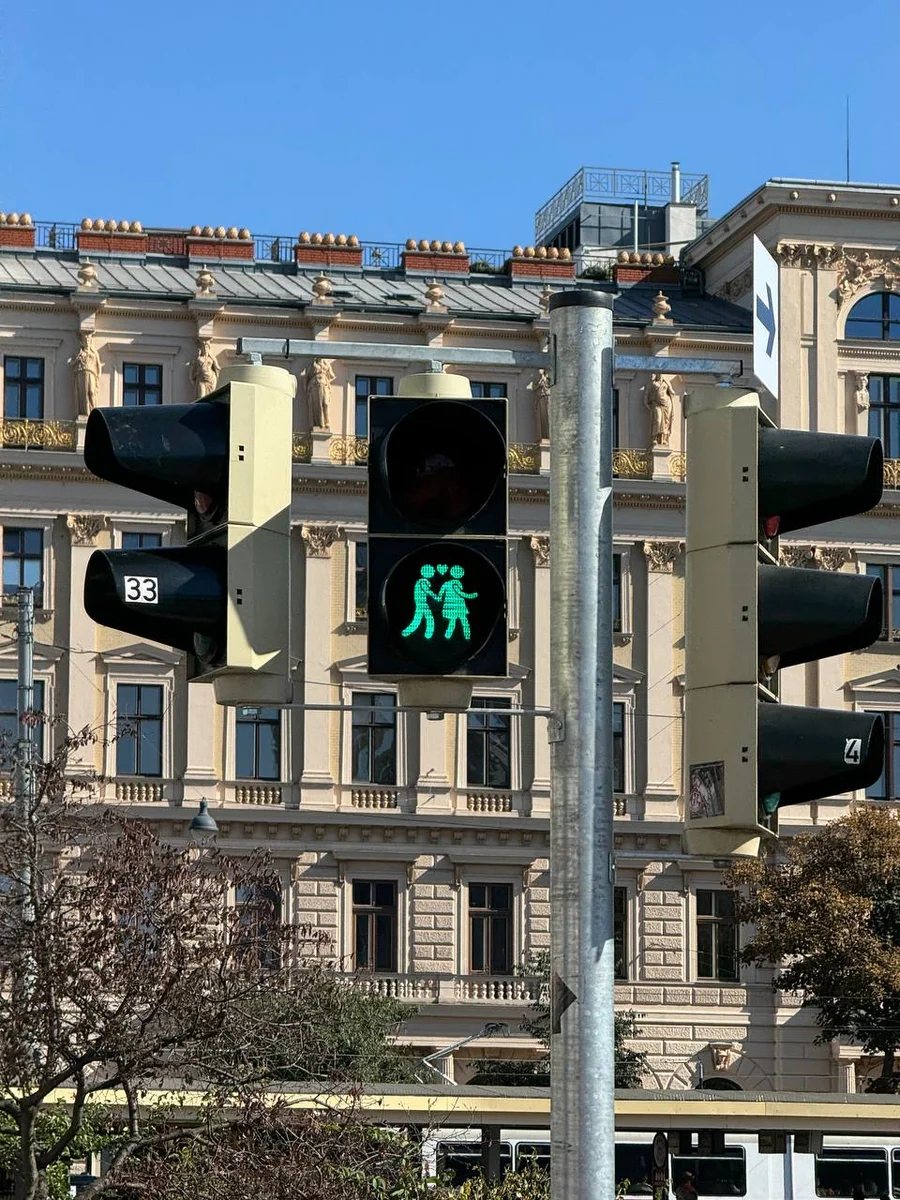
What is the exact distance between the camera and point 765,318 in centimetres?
727

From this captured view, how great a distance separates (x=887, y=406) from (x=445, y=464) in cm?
5982

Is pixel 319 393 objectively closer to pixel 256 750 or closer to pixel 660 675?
pixel 256 750

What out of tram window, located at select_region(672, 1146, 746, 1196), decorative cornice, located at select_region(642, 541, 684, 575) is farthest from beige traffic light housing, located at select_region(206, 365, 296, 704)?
decorative cornice, located at select_region(642, 541, 684, 575)

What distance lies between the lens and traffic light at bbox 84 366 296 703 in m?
6.64

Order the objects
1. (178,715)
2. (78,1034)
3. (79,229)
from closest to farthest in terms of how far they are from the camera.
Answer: (78,1034) < (178,715) < (79,229)

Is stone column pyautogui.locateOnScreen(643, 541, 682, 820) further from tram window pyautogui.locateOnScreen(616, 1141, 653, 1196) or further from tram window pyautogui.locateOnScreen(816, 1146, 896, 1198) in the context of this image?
tram window pyautogui.locateOnScreen(616, 1141, 653, 1196)

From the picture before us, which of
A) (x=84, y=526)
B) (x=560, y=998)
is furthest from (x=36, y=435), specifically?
(x=560, y=998)

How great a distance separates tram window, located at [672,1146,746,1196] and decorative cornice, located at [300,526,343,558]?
76.2 ft

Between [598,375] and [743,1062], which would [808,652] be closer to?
[598,375]

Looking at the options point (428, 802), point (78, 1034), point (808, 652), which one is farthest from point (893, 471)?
point (808, 652)

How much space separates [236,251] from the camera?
67.5 metres

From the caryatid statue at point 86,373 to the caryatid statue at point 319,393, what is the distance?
17.0ft

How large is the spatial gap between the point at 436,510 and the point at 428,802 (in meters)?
56.1

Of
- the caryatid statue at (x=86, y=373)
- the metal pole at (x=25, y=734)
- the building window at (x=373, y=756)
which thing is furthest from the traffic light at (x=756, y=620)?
the building window at (x=373, y=756)
